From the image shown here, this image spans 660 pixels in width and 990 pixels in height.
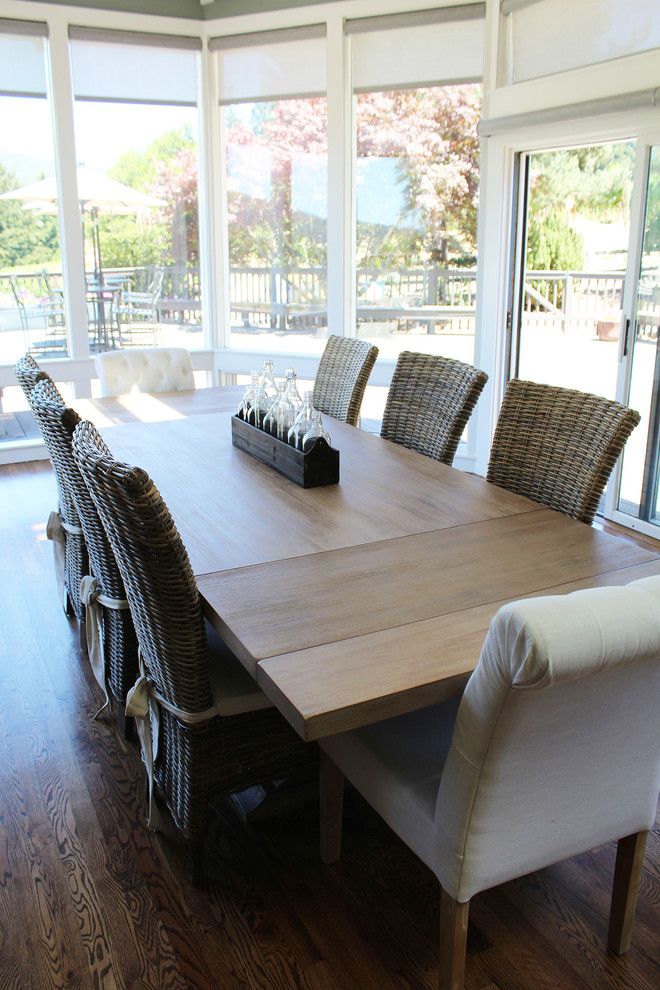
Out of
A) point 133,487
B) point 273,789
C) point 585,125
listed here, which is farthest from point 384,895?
point 585,125

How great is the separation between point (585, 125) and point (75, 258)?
3.34 metres

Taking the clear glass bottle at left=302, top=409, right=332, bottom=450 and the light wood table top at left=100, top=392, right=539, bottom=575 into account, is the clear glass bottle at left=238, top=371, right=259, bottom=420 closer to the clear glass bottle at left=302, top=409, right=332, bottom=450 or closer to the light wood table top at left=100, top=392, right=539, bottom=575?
the light wood table top at left=100, top=392, right=539, bottom=575

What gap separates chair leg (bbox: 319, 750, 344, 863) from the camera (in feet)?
6.62

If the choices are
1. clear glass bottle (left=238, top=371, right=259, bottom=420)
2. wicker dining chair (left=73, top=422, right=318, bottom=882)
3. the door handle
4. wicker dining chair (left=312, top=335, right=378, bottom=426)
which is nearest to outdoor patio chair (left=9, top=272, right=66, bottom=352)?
wicker dining chair (left=312, top=335, right=378, bottom=426)

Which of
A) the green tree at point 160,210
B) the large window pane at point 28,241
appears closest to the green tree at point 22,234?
the large window pane at point 28,241

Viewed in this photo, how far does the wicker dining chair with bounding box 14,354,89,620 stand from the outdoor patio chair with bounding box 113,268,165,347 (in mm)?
3044

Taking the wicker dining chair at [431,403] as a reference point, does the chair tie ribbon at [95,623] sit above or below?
below

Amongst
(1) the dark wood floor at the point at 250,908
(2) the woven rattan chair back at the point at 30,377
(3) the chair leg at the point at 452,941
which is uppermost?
(2) the woven rattan chair back at the point at 30,377

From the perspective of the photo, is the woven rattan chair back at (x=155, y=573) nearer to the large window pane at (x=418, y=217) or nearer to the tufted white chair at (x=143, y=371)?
the tufted white chair at (x=143, y=371)

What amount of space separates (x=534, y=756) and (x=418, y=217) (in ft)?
14.7

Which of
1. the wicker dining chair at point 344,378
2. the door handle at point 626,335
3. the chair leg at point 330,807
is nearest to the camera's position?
the chair leg at point 330,807

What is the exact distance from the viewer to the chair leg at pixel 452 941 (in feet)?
5.13

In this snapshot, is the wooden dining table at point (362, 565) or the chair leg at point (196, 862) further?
the chair leg at point (196, 862)

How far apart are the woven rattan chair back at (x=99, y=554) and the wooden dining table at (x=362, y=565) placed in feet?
0.79
